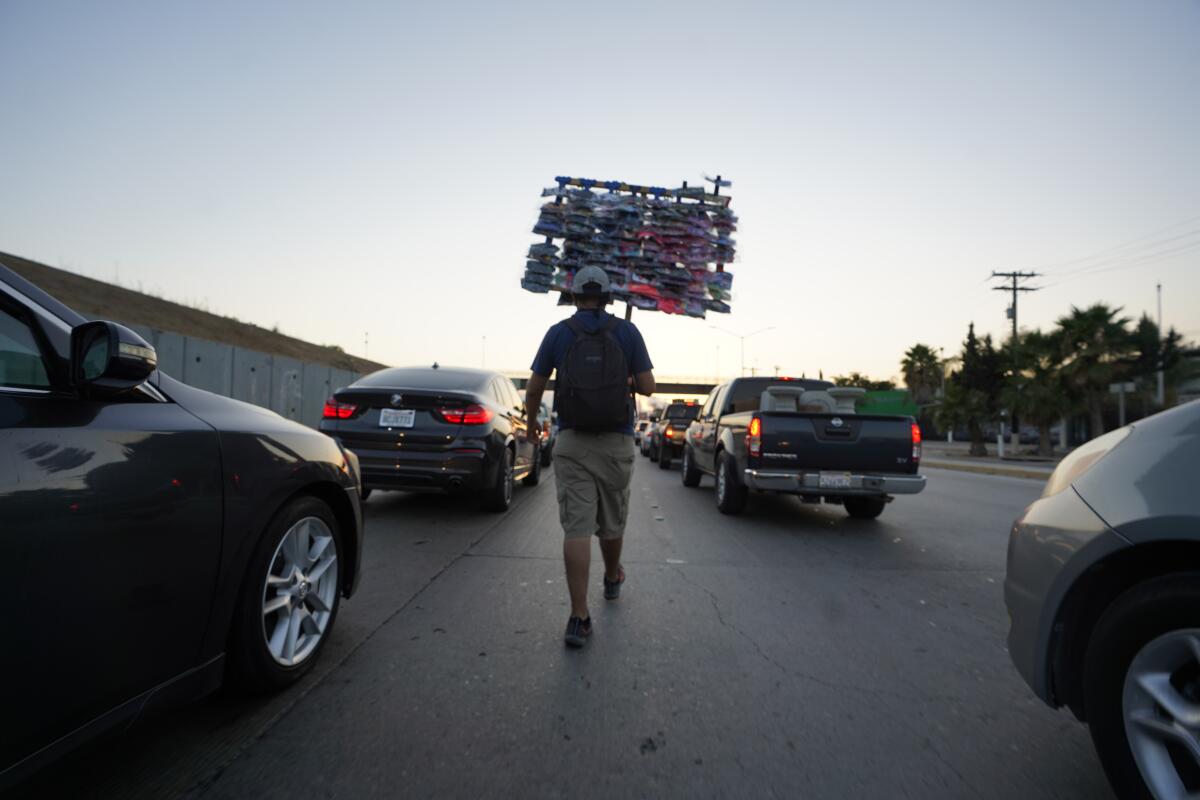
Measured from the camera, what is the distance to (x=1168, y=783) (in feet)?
5.94

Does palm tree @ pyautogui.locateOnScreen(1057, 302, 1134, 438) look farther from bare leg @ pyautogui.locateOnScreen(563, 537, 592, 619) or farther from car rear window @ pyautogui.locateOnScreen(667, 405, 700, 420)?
bare leg @ pyautogui.locateOnScreen(563, 537, 592, 619)

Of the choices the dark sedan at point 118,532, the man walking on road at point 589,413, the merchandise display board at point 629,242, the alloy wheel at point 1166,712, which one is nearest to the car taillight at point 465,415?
the man walking on road at point 589,413

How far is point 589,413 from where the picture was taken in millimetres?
3682

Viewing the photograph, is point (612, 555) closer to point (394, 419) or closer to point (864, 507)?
point (394, 419)

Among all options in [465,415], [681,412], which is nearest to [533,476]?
[465,415]

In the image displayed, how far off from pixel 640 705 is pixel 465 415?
4.58 metres

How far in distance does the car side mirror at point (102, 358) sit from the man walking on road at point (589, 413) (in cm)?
207

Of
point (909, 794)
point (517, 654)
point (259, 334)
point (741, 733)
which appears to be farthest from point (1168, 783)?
point (259, 334)

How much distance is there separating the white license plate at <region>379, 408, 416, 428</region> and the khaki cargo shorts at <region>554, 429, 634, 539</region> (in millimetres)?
3497

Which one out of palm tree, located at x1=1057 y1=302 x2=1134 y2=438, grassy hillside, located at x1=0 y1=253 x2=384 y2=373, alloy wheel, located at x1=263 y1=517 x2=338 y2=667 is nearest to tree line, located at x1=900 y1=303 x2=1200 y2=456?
palm tree, located at x1=1057 y1=302 x2=1134 y2=438

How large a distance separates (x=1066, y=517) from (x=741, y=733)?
1.37 m

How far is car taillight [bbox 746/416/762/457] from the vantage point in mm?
7137

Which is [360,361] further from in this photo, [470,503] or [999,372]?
[470,503]

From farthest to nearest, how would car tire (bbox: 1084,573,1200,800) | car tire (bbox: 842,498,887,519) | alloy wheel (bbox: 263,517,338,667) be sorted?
car tire (bbox: 842,498,887,519)
alloy wheel (bbox: 263,517,338,667)
car tire (bbox: 1084,573,1200,800)
